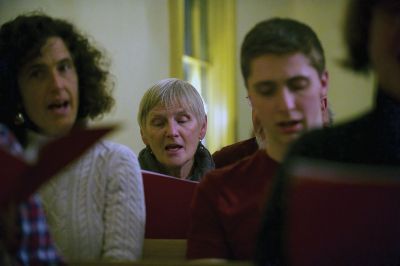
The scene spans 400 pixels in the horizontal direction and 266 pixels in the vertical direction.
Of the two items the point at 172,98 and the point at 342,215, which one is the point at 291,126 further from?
the point at 172,98

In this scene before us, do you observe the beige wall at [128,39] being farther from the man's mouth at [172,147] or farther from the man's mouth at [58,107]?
the man's mouth at [58,107]

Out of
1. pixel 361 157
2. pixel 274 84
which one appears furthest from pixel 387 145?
pixel 274 84

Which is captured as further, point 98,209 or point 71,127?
point 71,127

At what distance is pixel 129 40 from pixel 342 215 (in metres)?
4.02

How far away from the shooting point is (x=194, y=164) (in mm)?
2148

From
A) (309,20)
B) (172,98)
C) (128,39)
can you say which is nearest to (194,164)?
(172,98)

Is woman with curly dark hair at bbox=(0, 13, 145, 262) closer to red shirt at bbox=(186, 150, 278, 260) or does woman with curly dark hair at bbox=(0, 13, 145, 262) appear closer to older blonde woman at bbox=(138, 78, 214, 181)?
red shirt at bbox=(186, 150, 278, 260)

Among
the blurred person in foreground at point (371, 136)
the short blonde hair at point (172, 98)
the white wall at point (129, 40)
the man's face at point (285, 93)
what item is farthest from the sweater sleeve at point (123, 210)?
the white wall at point (129, 40)

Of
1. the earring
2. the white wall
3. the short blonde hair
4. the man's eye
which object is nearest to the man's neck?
the man's eye

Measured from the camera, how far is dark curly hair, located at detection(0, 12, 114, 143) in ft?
4.42

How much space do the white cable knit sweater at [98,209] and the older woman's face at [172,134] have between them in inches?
27.8

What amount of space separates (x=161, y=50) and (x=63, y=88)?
3407 millimetres

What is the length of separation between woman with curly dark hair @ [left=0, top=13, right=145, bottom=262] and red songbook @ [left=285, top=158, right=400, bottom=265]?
63 centimetres

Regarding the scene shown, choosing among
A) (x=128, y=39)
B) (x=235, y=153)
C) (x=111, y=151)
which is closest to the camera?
(x=111, y=151)
